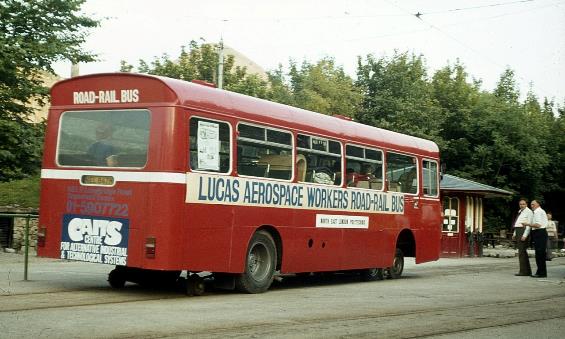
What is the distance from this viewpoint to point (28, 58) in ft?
81.6

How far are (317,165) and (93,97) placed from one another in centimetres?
439

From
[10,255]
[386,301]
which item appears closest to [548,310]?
[386,301]

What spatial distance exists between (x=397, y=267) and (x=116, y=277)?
7422mm

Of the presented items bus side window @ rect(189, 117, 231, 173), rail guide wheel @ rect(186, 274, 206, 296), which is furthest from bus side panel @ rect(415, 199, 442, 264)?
bus side window @ rect(189, 117, 231, 173)

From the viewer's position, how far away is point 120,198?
1190cm

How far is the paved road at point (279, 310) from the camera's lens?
8845 mm

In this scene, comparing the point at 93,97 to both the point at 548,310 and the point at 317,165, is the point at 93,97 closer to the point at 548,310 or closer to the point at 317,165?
the point at 317,165

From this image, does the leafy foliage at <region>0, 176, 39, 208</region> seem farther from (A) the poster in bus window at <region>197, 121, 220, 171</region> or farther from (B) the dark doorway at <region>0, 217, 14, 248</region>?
(A) the poster in bus window at <region>197, 121, 220, 171</region>

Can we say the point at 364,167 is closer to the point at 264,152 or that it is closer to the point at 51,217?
the point at 264,152

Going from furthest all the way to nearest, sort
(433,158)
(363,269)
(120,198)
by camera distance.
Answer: (433,158) < (363,269) < (120,198)

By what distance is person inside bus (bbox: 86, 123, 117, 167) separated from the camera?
39.6 ft

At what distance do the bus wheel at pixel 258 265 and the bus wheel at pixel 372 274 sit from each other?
4526 mm

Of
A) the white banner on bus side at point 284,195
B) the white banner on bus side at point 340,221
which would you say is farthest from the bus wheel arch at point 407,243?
the white banner on bus side at point 340,221

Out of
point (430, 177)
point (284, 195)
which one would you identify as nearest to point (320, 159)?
point (284, 195)
